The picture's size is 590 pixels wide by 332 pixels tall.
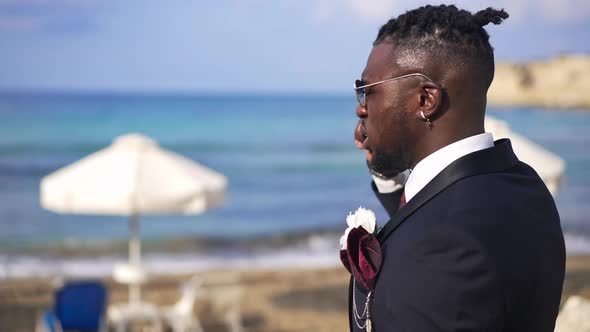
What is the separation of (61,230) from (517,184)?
20031 millimetres

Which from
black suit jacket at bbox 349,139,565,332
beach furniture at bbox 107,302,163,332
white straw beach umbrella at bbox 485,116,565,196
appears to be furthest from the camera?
beach furniture at bbox 107,302,163,332

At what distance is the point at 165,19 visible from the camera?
50.6m

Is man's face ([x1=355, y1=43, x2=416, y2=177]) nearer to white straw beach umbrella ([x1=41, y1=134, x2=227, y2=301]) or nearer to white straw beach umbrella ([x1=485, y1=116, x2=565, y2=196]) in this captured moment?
white straw beach umbrella ([x1=485, y1=116, x2=565, y2=196])

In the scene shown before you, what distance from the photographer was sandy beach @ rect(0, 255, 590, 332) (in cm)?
995

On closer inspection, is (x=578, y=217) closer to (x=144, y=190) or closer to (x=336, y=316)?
(x=336, y=316)

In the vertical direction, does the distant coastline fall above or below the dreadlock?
above

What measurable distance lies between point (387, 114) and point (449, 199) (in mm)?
225

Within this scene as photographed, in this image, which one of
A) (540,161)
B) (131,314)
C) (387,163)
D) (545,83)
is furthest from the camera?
(545,83)

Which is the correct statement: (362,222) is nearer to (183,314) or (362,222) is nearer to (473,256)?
(473,256)

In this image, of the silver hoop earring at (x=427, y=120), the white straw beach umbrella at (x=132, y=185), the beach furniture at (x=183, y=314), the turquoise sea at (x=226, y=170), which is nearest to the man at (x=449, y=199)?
the silver hoop earring at (x=427, y=120)

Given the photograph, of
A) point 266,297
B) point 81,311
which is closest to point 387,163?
point 81,311

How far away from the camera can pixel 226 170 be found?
33.2 metres

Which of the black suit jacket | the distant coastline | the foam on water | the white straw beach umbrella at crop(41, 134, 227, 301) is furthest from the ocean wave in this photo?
the distant coastline

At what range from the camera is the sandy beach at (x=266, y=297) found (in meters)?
9.95
